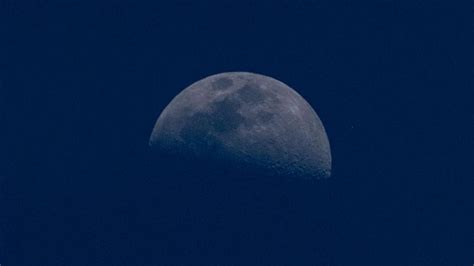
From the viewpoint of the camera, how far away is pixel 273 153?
26.1ft

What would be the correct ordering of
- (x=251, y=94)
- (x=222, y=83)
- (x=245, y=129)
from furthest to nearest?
(x=222, y=83) → (x=251, y=94) → (x=245, y=129)

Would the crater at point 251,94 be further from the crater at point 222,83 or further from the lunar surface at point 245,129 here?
the crater at point 222,83

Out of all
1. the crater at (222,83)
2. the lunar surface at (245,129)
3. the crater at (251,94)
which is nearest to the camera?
the lunar surface at (245,129)

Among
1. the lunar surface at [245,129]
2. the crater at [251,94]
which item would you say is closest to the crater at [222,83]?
the lunar surface at [245,129]

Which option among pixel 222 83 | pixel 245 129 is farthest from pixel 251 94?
pixel 245 129

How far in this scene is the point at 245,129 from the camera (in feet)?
26.1

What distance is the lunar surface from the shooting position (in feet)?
25.8

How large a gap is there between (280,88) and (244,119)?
1238 mm

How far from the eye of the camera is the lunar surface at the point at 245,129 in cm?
785

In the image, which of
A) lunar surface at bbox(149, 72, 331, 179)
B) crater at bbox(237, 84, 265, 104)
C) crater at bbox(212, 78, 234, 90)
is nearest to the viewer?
lunar surface at bbox(149, 72, 331, 179)

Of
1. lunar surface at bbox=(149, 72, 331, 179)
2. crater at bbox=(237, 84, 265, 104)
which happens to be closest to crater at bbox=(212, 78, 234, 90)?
lunar surface at bbox=(149, 72, 331, 179)

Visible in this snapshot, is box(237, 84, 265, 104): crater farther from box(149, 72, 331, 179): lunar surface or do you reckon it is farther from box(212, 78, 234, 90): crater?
box(212, 78, 234, 90): crater

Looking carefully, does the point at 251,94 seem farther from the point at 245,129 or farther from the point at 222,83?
the point at 245,129

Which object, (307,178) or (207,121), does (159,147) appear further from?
(307,178)
